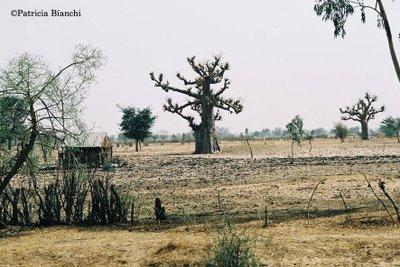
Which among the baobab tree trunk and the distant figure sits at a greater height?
the baobab tree trunk

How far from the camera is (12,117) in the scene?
11.6m

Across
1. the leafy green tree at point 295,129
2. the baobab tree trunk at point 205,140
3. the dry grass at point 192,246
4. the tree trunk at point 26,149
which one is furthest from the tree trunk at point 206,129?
the dry grass at point 192,246

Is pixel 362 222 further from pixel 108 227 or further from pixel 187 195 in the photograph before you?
pixel 187 195

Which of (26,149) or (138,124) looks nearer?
(26,149)

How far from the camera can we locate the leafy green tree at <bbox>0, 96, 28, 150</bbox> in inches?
450

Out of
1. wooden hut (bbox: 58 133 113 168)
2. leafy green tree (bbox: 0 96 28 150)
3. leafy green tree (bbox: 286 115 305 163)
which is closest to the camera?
leafy green tree (bbox: 0 96 28 150)

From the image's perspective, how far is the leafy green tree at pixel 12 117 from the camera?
37.5 ft

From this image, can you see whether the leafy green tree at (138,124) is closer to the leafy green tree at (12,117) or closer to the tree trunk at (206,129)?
the tree trunk at (206,129)

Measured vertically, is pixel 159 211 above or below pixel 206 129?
below

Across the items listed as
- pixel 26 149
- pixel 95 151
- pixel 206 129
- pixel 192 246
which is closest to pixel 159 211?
pixel 192 246

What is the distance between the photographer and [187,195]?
17734 mm

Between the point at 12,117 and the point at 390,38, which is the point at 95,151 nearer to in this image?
the point at 390,38

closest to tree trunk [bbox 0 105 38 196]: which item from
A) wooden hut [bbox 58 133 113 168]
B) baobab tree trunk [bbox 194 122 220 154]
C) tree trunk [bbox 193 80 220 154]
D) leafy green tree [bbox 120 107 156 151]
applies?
wooden hut [bbox 58 133 113 168]

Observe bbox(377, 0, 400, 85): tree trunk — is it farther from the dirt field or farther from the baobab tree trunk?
the baobab tree trunk
